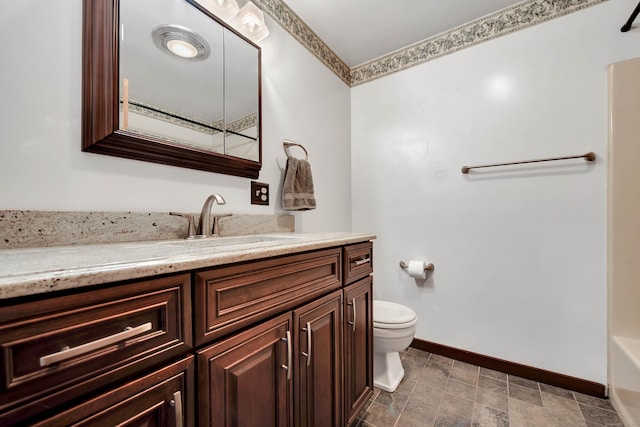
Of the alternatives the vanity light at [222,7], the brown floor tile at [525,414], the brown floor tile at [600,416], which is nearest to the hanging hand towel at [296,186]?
the vanity light at [222,7]

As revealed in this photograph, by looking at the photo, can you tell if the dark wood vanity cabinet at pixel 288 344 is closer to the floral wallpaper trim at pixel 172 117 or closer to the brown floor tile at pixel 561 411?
the floral wallpaper trim at pixel 172 117

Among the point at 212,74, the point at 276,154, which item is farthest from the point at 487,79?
the point at 212,74

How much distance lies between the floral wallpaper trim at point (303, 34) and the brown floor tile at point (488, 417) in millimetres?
2368

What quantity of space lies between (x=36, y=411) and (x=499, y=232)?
2.04 metres

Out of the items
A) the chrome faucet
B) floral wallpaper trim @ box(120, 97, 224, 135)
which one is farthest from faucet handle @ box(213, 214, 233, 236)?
floral wallpaper trim @ box(120, 97, 224, 135)

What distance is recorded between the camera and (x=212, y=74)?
1.23m

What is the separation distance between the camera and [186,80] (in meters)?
1.14

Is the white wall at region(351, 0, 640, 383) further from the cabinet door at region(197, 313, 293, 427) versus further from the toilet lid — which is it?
the cabinet door at region(197, 313, 293, 427)

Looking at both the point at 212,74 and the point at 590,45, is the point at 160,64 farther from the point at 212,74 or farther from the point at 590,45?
the point at 590,45

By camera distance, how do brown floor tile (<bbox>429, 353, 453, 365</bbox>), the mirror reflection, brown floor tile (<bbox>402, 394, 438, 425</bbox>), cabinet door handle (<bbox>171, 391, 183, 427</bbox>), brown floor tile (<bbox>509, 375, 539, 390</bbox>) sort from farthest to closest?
brown floor tile (<bbox>429, 353, 453, 365</bbox>) → brown floor tile (<bbox>509, 375, 539, 390</bbox>) → brown floor tile (<bbox>402, 394, 438, 425</bbox>) → the mirror reflection → cabinet door handle (<bbox>171, 391, 183, 427</bbox>)

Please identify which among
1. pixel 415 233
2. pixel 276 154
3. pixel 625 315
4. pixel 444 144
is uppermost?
pixel 444 144

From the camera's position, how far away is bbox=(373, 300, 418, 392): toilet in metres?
1.45

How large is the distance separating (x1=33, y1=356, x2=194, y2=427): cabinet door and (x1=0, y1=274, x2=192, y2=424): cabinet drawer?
0.08ft

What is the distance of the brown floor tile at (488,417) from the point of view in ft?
4.06
